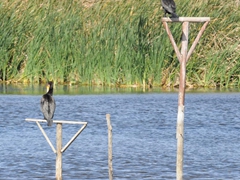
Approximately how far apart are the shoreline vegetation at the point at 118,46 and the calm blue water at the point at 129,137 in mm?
1305

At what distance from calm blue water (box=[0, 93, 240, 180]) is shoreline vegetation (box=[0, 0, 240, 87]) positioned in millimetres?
1305

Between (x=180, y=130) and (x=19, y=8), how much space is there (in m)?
16.3

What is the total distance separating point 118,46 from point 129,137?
760 cm

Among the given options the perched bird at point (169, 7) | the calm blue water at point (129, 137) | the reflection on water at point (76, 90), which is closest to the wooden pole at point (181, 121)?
the calm blue water at point (129, 137)

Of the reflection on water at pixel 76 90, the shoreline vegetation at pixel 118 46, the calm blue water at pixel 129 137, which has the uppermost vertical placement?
the shoreline vegetation at pixel 118 46

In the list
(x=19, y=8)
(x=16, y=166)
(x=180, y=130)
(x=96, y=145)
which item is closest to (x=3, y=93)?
(x=19, y=8)

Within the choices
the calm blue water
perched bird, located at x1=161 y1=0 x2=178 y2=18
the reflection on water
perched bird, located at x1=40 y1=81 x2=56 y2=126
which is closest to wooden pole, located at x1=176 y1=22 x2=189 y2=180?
the calm blue water

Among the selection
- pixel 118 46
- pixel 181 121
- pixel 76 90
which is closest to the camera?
pixel 181 121

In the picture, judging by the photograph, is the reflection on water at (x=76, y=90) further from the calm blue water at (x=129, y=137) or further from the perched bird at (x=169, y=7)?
the perched bird at (x=169, y=7)

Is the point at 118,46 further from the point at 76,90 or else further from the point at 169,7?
the point at 169,7

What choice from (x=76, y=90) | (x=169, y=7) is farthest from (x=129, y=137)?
(x=76, y=90)

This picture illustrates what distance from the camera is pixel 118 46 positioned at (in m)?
25.6

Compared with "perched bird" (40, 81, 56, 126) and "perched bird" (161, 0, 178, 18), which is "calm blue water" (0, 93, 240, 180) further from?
"perched bird" (161, 0, 178, 18)

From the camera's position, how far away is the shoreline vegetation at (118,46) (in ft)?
84.5
